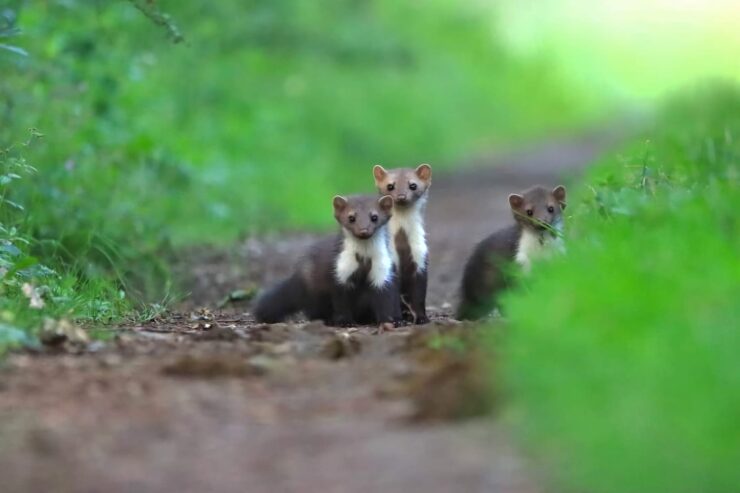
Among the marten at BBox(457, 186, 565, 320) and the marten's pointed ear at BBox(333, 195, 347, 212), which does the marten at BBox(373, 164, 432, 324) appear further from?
the marten's pointed ear at BBox(333, 195, 347, 212)

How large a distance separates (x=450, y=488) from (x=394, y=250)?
453cm

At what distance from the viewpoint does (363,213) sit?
8.66m

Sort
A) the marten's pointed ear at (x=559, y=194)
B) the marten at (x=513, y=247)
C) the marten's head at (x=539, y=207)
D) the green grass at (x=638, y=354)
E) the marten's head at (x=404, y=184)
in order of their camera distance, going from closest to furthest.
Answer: the green grass at (x=638, y=354) → the marten at (x=513, y=247) → the marten's head at (x=539, y=207) → the marten's pointed ear at (x=559, y=194) → the marten's head at (x=404, y=184)

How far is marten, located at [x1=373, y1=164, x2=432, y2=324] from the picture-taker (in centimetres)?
880

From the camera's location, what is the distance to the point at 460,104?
27.5 meters

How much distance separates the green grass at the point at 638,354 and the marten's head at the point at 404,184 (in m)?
2.37

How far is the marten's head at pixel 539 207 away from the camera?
8641mm

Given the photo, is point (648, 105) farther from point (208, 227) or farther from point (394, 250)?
point (394, 250)

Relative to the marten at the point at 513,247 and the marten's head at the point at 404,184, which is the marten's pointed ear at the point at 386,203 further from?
the marten at the point at 513,247

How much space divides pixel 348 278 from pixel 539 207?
1.22 meters

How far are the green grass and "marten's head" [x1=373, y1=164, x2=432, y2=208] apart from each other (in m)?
2.37

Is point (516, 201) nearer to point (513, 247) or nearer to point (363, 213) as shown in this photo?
point (513, 247)

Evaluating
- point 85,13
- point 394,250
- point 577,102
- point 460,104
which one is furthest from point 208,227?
point 577,102

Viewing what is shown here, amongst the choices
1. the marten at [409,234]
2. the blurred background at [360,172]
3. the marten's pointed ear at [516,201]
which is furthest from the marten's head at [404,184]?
the blurred background at [360,172]
